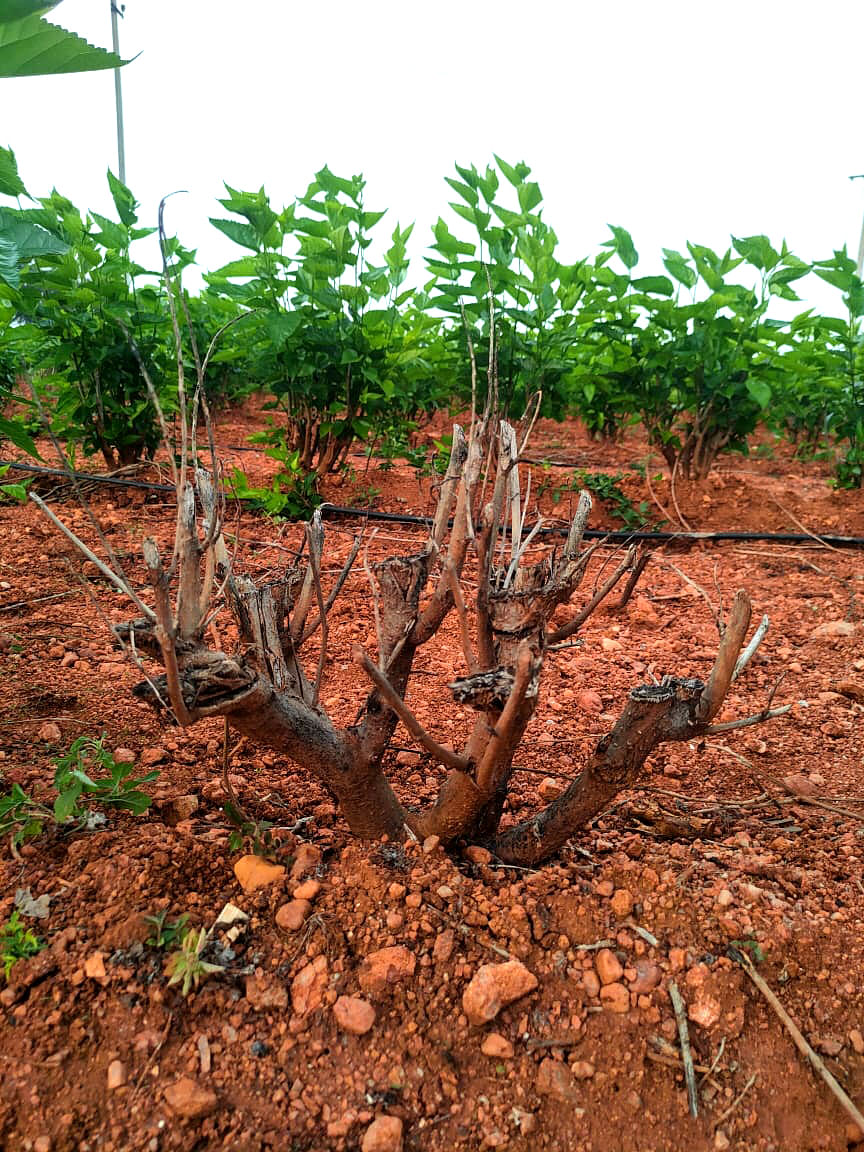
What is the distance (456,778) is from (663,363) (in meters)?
3.11

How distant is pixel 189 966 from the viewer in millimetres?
1000

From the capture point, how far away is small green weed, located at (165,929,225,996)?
994 mm

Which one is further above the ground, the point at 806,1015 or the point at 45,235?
the point at 45,235

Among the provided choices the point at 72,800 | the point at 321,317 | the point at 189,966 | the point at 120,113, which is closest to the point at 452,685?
the point at 189,966

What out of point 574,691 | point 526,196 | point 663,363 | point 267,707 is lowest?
point 574,691

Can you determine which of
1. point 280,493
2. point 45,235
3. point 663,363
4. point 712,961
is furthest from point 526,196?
point 712,961

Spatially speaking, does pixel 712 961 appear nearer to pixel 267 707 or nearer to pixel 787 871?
pixel 787 871

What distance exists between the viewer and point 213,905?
43.8 inches

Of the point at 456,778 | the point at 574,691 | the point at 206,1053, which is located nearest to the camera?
the point at 206,1053

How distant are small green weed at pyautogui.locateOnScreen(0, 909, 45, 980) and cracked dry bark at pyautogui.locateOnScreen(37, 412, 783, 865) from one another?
36 centimetres

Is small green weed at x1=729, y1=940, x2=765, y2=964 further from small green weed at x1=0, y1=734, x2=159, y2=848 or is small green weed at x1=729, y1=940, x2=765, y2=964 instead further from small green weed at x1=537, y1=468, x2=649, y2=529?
small green weed at x1=537, y1=468, x2=649, y2=529

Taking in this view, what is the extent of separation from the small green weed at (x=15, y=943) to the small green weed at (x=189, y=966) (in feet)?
0.60

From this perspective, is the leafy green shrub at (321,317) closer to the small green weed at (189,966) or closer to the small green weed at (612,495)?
the small green weed at (612,495)

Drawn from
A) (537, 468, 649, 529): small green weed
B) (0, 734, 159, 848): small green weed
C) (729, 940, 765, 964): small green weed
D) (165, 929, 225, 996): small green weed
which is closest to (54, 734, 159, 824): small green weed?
(0, 734, 159, 848): small green weed
